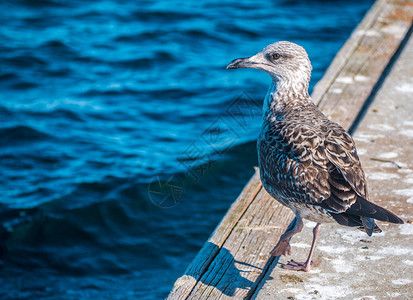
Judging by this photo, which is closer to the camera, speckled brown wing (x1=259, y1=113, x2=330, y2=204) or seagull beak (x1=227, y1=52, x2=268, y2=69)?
speckled brown wing (x1=259, y1=113, x2=330, y2=204)

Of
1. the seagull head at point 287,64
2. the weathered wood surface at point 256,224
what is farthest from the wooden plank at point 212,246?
the seagull head at point 287,64

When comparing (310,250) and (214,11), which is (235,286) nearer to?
(310,250)

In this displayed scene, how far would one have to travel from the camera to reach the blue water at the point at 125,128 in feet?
20.4

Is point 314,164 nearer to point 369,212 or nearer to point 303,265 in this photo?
point 369,212

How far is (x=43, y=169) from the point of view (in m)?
7.46

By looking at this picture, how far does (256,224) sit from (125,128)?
4333 mm

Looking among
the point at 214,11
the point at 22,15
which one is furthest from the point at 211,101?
the point at 22,15

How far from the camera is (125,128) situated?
8.27 meters

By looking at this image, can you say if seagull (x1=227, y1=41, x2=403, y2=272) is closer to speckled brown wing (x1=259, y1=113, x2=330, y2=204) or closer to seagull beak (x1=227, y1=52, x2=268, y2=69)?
speckled brown wing (x1=259, y1=113, x2=330, y2=204)

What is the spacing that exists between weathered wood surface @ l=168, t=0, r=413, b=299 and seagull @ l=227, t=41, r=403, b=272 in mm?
260

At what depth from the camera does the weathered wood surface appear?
3699mm

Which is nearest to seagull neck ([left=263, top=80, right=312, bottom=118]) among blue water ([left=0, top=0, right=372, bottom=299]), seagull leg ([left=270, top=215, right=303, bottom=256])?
seagull leg ([left=270, top=215, right=303, bottom=256])

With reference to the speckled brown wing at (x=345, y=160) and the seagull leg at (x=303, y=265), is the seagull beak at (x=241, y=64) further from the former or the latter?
the seagull leg at (x=303, y=265)

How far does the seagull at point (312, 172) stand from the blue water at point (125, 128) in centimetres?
232
